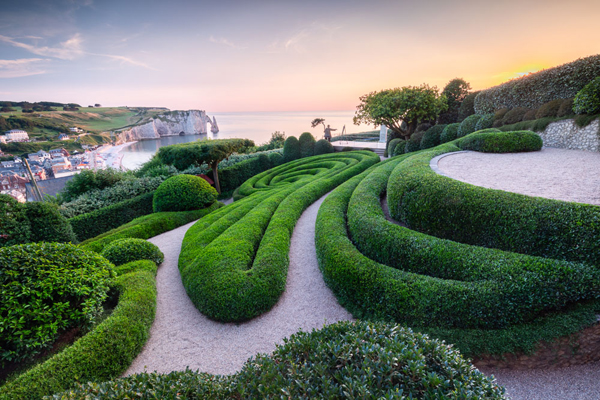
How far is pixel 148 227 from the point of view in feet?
36.6

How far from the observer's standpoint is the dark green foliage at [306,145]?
2633cm

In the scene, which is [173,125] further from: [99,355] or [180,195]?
[99,355]

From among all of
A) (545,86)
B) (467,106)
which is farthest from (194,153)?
(467,106)

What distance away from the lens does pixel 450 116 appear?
72.2 ft

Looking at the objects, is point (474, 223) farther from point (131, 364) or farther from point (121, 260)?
point (121, 260)

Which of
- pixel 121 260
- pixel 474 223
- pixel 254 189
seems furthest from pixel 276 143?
pixel 474 223

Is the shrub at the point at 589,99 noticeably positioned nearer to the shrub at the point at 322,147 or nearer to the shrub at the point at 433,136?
the shrub at the point at 433,136

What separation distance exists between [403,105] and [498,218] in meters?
16.7

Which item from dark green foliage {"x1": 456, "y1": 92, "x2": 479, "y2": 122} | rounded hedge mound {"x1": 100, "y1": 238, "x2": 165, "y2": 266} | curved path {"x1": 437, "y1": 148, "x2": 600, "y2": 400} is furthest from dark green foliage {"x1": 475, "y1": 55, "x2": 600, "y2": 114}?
rounded hedge mound {"x1": 100, "y1": 238, "x2": 165, "y2": 266}

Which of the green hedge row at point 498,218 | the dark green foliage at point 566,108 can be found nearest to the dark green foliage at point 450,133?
the dark green foliage at point 566,108

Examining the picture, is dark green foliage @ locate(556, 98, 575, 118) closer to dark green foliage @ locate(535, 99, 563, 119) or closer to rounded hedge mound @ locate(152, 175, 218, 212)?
dark green foliage @ locate(535, 99, 563, 119)

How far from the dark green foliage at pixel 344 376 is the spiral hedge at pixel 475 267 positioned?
1845 millimetres

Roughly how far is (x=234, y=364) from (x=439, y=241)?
5.09 m

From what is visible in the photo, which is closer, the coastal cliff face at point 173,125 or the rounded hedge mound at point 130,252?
the rounded hedge mound at point 130,252
